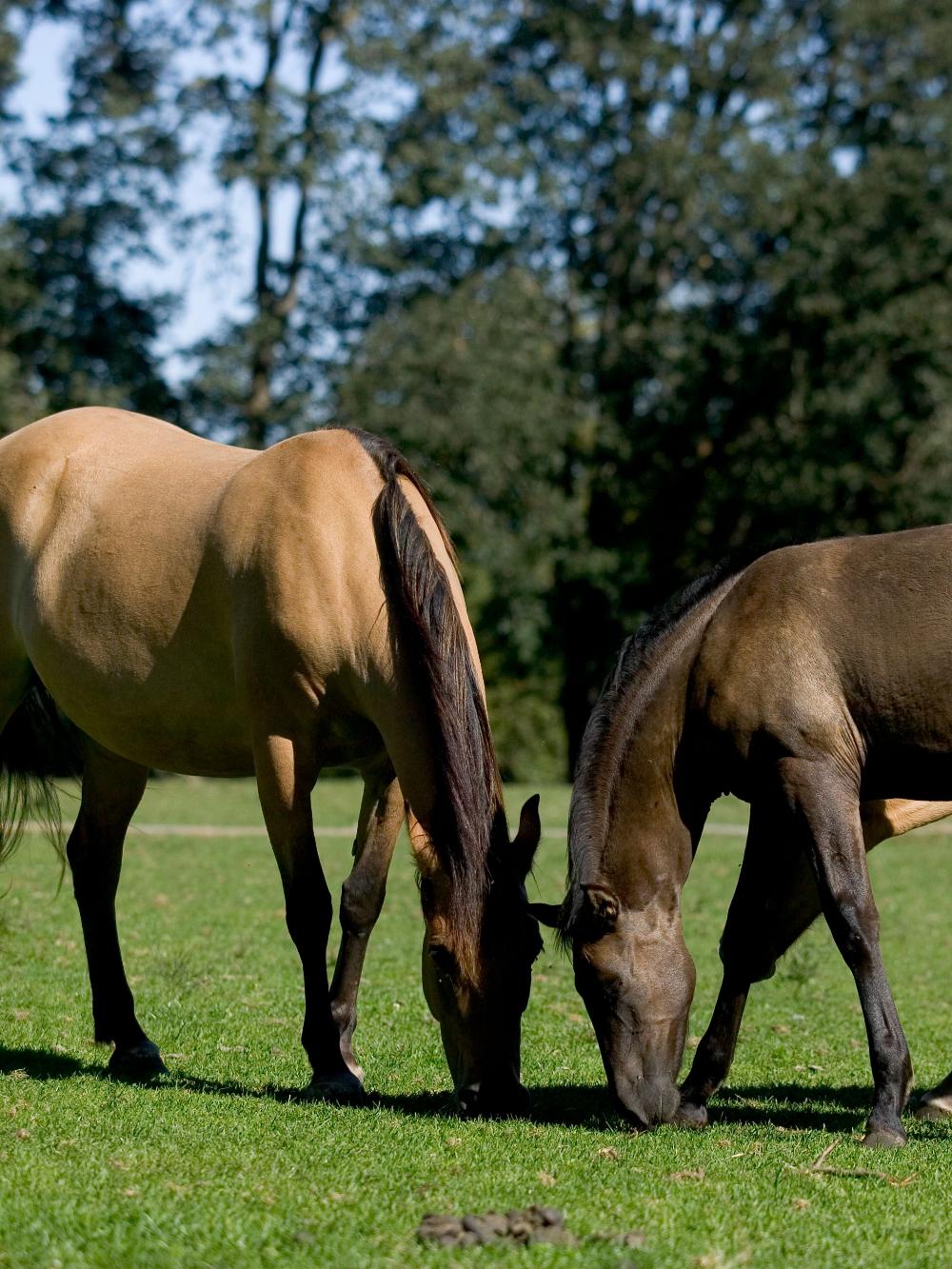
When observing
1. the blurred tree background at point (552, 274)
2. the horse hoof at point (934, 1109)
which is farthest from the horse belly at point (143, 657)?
the blurred tree background at point (552, 274)

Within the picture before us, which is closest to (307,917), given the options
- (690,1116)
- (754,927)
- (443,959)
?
(443,959)

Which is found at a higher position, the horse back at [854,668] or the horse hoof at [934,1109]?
the horse back at [854,668]

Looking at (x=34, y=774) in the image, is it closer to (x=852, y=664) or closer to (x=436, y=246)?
(x=852, y=664)

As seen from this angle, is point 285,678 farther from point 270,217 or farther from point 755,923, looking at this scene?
point 270,217

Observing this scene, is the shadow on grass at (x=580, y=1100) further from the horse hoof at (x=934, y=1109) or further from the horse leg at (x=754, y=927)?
the horse leg at (x=754, y=927)

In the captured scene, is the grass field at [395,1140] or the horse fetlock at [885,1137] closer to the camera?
the grass field at [395,1140]

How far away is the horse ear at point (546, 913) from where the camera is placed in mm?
5523

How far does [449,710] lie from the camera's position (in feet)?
18.9

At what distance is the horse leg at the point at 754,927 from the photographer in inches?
237

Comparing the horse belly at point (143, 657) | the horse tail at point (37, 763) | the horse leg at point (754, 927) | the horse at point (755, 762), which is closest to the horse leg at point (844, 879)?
the horse at point (755, 762)

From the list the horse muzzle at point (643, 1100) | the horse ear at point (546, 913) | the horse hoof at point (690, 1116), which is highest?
the horse ear at point (546, 913)

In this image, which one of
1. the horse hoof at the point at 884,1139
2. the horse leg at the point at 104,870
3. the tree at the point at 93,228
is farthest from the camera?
the tree at the point at 93,228

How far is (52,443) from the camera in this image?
741cm

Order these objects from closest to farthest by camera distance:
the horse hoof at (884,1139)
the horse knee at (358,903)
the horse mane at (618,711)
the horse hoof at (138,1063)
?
the horse hoof at (884,1139) < the horse mane at (618,711) < the horse hoof at (138,1063) < the horse knee at (358,903)
